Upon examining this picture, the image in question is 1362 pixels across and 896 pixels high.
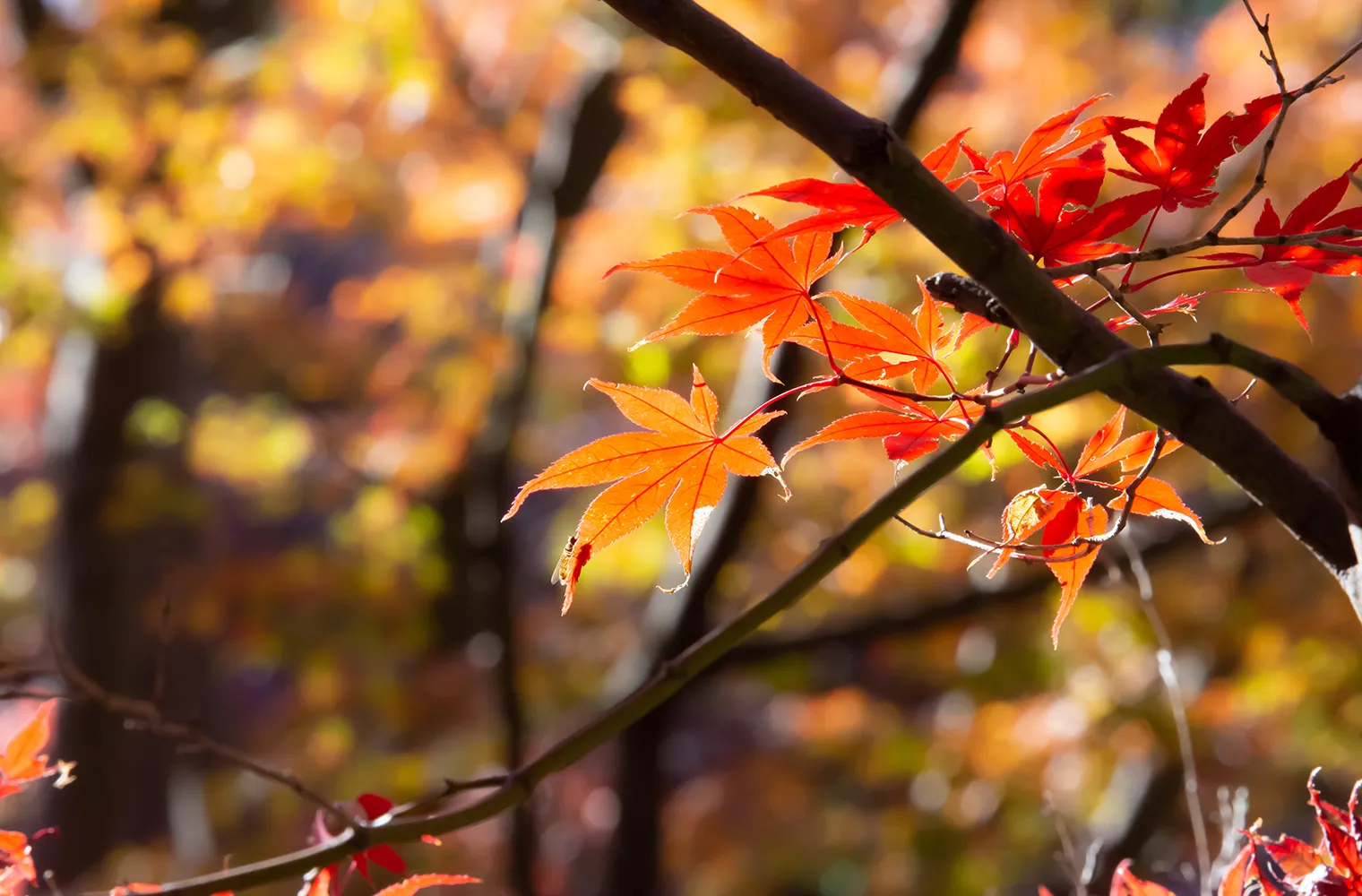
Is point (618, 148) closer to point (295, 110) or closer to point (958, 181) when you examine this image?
point (295, 110)

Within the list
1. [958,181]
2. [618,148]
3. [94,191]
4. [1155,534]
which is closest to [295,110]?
[94,191]

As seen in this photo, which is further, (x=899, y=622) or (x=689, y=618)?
(x=899, y=622)

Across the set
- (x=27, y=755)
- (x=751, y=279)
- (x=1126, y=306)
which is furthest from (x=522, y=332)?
(x=1126, y=306)

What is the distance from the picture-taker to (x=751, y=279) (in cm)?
50

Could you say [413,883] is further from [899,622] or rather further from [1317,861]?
[899,622]

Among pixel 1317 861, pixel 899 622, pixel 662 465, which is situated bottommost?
pixel 1317 861

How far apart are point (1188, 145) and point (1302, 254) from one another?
3.2 inches

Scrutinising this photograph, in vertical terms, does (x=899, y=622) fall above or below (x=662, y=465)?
above

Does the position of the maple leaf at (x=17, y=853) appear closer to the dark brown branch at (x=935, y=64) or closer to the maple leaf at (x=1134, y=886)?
the maple leaf at (x=1134, y=886)

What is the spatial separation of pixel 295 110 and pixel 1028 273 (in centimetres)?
296

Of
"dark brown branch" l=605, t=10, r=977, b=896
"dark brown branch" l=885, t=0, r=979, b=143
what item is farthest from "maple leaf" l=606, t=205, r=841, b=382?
"dark brown branch" l=885, t=0, r=979, b=143

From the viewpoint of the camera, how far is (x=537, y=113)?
2.93 m

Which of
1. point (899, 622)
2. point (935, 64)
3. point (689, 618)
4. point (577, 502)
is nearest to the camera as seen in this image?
point (935, 64)

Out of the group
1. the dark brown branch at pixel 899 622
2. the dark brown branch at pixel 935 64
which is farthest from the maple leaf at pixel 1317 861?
the dark brown branch at pixel 899 622
